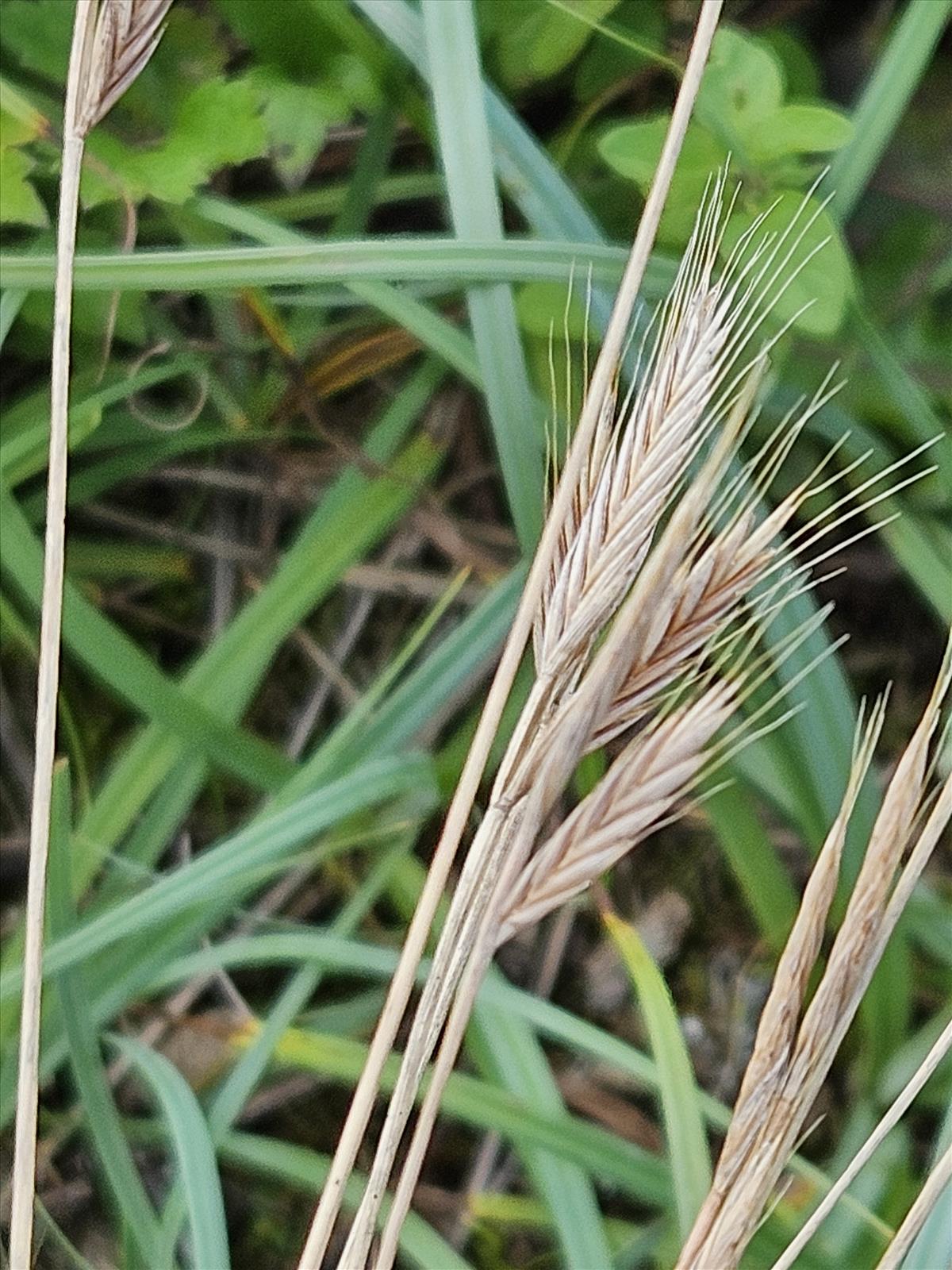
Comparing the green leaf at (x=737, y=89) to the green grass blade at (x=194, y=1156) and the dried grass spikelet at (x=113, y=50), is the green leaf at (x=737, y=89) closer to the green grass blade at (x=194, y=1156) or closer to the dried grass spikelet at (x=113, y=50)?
the dried grass spikelet at (x=113, y=50)

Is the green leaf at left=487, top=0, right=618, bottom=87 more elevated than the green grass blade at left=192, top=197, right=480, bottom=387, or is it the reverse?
the green leaf at left=487, top=0, right=618, bottom=87

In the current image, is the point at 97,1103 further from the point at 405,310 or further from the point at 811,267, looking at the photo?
the point at 811,267

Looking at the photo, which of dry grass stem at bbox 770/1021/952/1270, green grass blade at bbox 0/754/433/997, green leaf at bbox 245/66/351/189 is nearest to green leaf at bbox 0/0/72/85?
green leaf at bbox 245/66/351/189

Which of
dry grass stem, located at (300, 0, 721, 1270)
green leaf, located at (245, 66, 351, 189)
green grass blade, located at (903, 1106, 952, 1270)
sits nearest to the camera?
dry grass stem, located at (300, 0, 721, 1270)

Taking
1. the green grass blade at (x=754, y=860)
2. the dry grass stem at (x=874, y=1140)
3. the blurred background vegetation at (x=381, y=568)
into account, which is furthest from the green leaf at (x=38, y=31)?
the dry grass stem at (x=874, y=1140)

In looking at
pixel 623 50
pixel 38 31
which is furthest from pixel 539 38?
pixel 38 31

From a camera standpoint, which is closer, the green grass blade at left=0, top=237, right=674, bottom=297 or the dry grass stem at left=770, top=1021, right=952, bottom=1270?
the dry grass stem at left=770, top=1021, right=952, bottom=1270

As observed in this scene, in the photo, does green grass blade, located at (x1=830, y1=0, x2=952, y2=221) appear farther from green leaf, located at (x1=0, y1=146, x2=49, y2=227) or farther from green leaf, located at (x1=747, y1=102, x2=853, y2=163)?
green leaf, located at (x1=0, y1=146, x2=49, y2=227)
